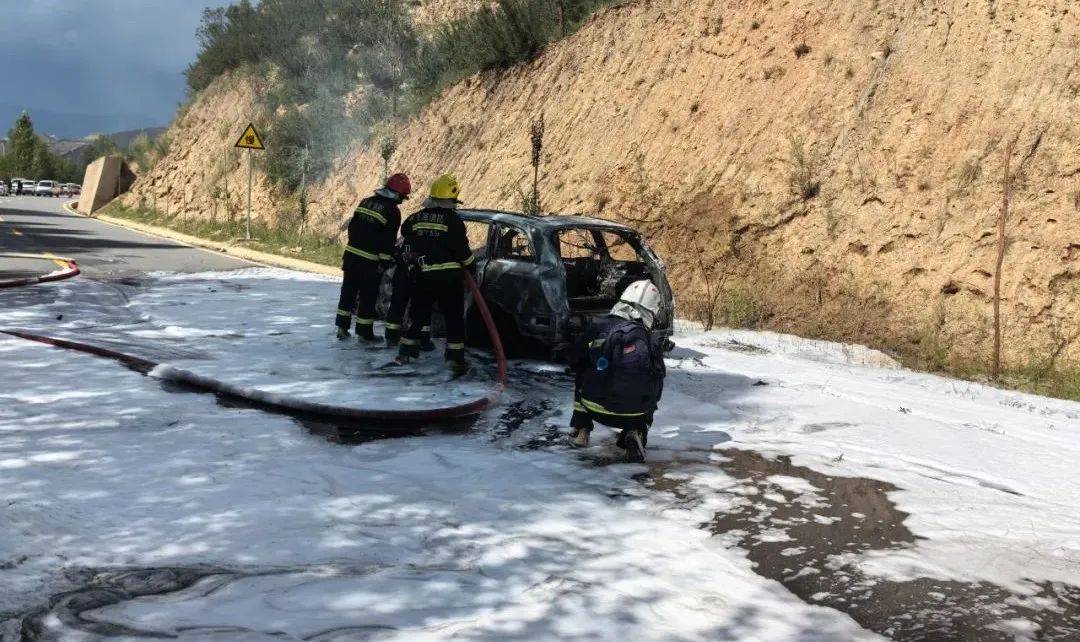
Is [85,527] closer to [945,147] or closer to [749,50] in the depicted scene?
[945,147]

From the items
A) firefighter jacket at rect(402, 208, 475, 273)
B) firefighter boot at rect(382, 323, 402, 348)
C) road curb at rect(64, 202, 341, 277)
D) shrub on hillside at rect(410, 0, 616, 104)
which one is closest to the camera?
firefighter jacket at rect(402, 208, 475, 273)

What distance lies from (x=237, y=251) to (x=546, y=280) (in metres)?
16.5

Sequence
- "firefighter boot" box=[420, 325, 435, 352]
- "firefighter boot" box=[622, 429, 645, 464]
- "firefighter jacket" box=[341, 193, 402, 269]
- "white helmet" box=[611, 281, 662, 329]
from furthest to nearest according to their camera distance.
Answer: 1. "firefighter jacket" box=[341, 193, 402, 269]
2. "firefighter boot" box=[420, 325, 435, 352]
3. "white helmet" box=[611, 281, 662, 329]
4. "firefighter boot" box=[622, 429, 645, 464]

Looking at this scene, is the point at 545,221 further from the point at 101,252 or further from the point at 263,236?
the point at 263,236

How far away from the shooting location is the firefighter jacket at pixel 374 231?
402 inches

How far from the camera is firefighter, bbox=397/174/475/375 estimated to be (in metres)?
9.21

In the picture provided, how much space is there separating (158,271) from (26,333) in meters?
8.50

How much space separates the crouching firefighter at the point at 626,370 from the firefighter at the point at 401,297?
9.50ft

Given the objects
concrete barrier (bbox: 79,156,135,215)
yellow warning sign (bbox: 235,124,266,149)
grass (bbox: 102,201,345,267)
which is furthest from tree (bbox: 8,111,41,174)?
yellow warning sign (bbox: 235,124,266,149)

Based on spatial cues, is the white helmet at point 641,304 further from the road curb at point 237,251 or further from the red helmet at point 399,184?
the road curb at point 237,251

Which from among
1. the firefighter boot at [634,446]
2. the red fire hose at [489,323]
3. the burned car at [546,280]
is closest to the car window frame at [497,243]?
the burned car at [546,280]

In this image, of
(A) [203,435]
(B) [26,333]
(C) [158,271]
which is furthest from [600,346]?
(C) [158,271]

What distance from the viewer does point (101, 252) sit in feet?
70.6

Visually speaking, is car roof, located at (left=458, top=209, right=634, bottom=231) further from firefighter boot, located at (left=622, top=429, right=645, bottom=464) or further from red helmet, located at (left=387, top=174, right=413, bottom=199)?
firefighter boot, located at (left=622, top=429, right=645, bottom=464)
